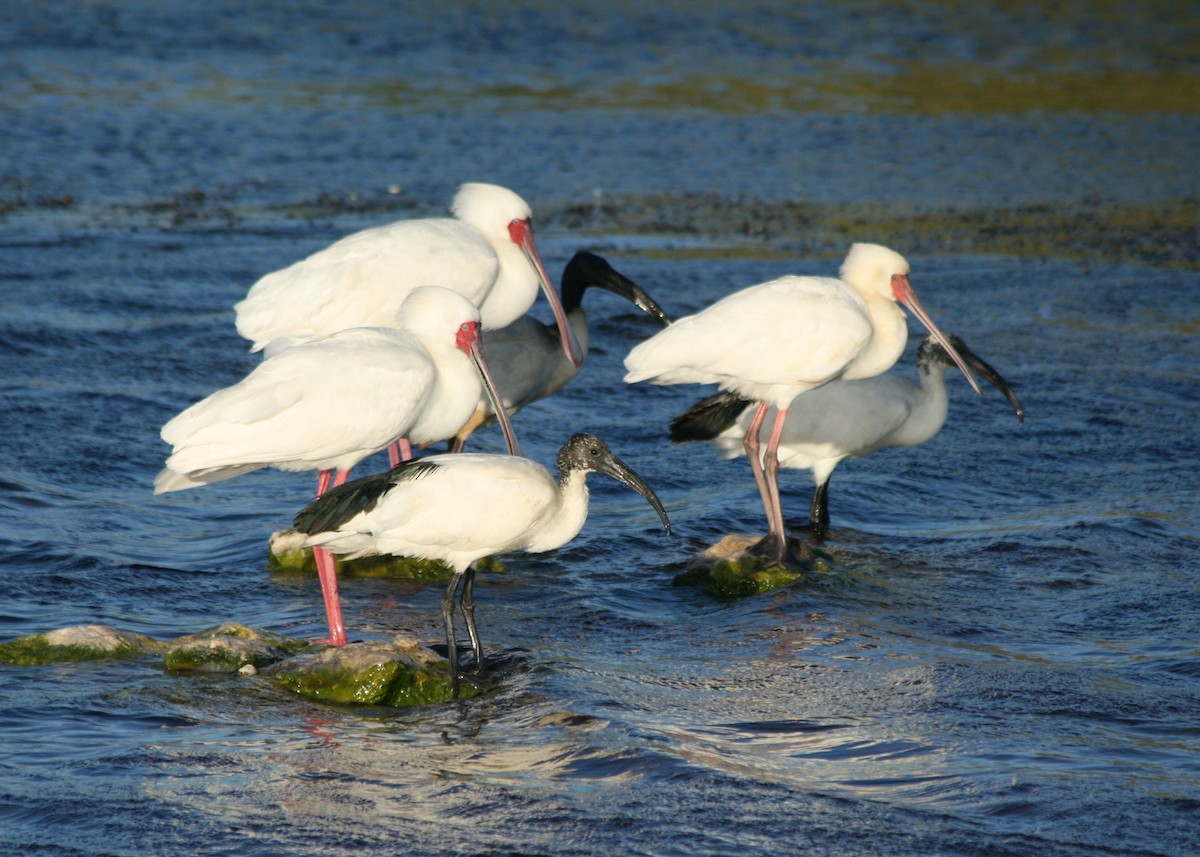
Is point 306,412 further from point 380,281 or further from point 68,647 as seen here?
point 380,281

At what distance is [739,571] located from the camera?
7449 millimetres

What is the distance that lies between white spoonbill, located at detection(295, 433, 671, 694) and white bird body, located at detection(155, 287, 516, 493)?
0.38 metres

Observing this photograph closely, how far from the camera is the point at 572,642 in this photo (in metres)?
6.58

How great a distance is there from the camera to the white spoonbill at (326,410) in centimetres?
630

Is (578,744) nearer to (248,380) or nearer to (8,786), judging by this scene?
(8,786)

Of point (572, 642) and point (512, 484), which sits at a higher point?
point (512, 484)

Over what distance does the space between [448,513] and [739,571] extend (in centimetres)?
191

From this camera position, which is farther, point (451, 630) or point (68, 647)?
point (451, 630)

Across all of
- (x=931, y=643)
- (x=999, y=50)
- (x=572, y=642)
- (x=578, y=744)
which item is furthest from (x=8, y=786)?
(x=999, y=50)

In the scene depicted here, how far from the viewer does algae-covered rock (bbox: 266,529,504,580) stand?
7430mm

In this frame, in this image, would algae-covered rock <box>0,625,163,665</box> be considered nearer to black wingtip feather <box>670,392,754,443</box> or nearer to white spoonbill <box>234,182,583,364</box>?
white spoonbill <box>234,182,583,364</box>

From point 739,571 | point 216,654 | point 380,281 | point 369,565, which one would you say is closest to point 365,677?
point 216,654

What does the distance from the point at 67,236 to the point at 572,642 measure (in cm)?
858

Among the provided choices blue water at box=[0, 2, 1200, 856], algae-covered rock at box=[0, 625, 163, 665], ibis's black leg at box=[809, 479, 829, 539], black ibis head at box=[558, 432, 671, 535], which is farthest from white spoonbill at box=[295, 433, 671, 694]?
ibis's black leg at box=[809, 479, 829, 539]
